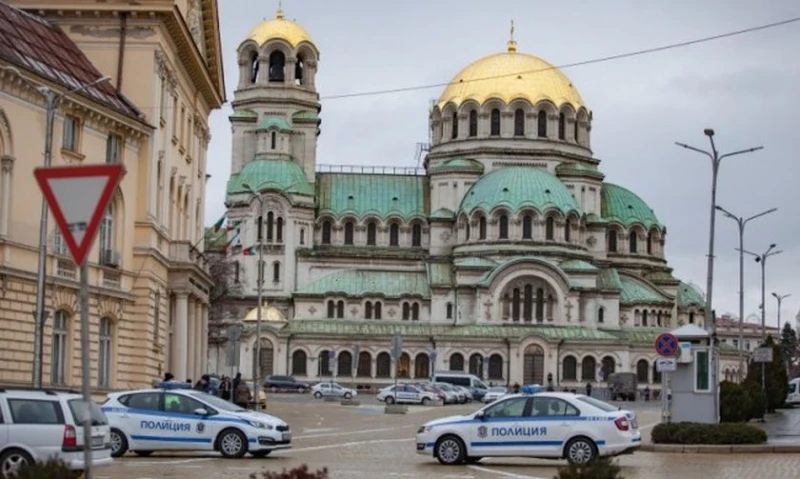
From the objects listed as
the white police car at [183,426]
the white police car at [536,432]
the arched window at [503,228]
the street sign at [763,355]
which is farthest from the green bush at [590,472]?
the arched window at [503,228]

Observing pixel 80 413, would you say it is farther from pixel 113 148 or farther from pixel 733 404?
pixel 733 404

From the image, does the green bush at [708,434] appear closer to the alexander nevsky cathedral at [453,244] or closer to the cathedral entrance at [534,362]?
the alexander nevsky cathedral at [453,244]

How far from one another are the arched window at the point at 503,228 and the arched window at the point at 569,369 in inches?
441

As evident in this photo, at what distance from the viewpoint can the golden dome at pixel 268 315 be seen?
113m

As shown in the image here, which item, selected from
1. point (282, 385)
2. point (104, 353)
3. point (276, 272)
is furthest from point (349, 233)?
point (104, 353)

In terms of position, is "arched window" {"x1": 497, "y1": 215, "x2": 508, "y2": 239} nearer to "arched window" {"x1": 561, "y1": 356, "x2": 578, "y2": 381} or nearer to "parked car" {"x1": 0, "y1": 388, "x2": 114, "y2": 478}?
"arched window" {"x1": 561, "y1": 356, "x2": 578, "y2": 381}

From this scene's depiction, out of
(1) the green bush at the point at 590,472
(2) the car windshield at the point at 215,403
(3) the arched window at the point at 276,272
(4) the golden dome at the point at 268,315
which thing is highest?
(3) the arched window at the point at 276,272

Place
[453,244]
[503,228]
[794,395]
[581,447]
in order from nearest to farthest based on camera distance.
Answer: [581,447]
[794,395]
[503,228]
[453,244]

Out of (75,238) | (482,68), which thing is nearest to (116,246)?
(75,238)

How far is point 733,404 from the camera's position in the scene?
142ft

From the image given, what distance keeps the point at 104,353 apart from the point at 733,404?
1818cm

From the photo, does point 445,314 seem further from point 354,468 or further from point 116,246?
point 354,468

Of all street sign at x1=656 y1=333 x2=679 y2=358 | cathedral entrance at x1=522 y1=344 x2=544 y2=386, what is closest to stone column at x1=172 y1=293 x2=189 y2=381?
street sign at x1=656 y1=333 x2=679 y2=358

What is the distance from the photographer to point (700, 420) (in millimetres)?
37750
